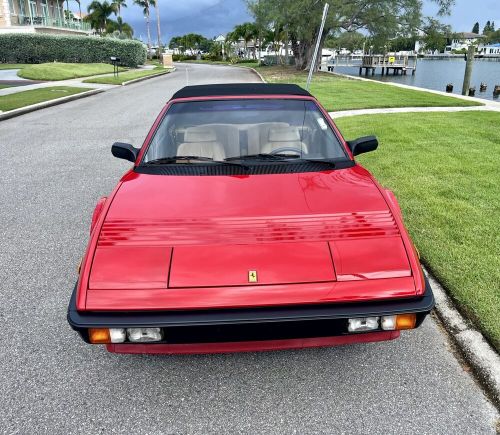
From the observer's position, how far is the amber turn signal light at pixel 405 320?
7.09ft

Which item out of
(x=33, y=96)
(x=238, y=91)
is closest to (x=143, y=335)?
(x=238, y=91)

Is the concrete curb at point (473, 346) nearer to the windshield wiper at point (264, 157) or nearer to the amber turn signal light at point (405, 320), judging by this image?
the amber turn signal light at point (405, 320)

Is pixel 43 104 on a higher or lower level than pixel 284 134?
lower

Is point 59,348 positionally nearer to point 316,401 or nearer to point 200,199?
point 200,199

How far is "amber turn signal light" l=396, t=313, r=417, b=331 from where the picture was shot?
216 cm

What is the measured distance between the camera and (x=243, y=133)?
134 inches

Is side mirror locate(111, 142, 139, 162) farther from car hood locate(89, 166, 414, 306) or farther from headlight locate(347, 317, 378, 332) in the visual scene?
headlight locate(347, 317, 378, 332)

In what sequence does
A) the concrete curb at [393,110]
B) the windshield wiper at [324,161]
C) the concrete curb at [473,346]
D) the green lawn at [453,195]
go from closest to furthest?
the concrete curb at [473,346] < the windshield wiper at [324,161] < the green lawn at [453,195] < the concrete curb at [393,110]

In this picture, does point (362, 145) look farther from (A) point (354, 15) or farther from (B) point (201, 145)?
(A) point (354, 15)

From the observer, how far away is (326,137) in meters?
3.43

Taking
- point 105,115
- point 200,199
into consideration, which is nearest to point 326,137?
point 200,199

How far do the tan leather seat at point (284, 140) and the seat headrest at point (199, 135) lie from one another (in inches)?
17.5

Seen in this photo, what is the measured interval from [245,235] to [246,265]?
8.8 inches

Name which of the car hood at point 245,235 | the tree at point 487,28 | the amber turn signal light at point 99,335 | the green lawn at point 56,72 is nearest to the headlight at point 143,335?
the amber turn signal light at point 99,335
